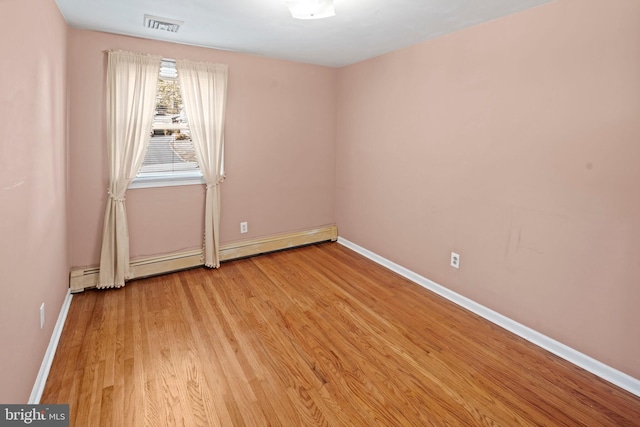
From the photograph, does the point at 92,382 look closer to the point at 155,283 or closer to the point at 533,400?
the point at 155,283

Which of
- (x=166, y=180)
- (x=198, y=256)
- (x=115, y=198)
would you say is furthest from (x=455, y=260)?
(x=115, y=198)

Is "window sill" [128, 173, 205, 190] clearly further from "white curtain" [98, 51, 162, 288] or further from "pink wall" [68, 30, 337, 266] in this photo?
"white curtain" [98, 51, 162, 288]

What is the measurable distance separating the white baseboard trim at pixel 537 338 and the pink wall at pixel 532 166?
0.04 meters

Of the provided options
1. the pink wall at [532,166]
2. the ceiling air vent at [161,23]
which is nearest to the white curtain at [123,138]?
the ceiling air vent at [161,23]

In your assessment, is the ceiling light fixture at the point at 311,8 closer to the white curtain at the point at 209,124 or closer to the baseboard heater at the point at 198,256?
the white curtain at the point at 209,124

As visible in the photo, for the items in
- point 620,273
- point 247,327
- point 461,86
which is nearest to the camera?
point 620,273

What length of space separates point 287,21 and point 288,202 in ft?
7.07

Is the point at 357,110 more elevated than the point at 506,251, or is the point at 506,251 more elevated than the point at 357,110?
the point at 357,110

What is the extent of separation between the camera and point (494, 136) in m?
2.68

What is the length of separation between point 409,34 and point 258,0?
54.7 inches

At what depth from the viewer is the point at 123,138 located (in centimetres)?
321

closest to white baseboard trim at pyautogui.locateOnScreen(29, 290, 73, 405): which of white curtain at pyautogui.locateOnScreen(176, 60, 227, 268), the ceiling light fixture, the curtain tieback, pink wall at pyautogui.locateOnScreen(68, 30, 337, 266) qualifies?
pink wall at pyautogui.locateOnScreen(68, 30, 337, 266)

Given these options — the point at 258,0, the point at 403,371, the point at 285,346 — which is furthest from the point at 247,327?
the point at 258,0

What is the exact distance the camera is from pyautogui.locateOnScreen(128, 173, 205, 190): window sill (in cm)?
344
